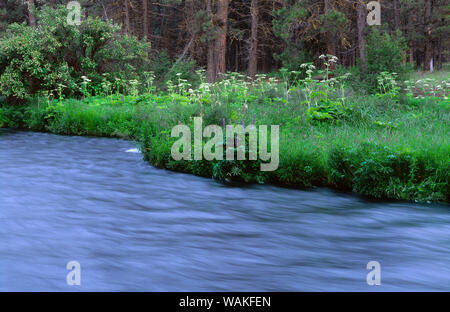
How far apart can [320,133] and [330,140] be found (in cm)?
83

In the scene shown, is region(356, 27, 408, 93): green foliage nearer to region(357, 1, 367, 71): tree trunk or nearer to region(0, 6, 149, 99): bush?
region(357, 1, 367, 71): tree trunk

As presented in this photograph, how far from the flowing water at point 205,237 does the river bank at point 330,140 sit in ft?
1.19

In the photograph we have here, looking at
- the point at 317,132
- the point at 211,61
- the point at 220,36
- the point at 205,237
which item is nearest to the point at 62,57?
the point at 220,36

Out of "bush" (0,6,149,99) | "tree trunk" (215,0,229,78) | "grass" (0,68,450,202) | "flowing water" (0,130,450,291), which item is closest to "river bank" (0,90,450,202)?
"grass" (0,68,450,202)

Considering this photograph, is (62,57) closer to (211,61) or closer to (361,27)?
(211,61)

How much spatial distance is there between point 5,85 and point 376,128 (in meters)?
14.2

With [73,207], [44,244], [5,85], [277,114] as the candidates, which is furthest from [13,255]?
[5,85]

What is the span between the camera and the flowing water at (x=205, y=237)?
5082mm

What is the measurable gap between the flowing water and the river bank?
0.36 metres

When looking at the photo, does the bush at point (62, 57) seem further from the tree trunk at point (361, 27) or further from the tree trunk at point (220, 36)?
the tree trunk at point (361, 27)

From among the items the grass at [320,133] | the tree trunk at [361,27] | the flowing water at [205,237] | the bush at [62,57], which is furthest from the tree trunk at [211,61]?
the flowing water at [205,237]

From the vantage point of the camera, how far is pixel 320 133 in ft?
35.0

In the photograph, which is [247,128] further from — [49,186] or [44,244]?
[44,244]

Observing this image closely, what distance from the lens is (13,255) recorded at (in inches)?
222
